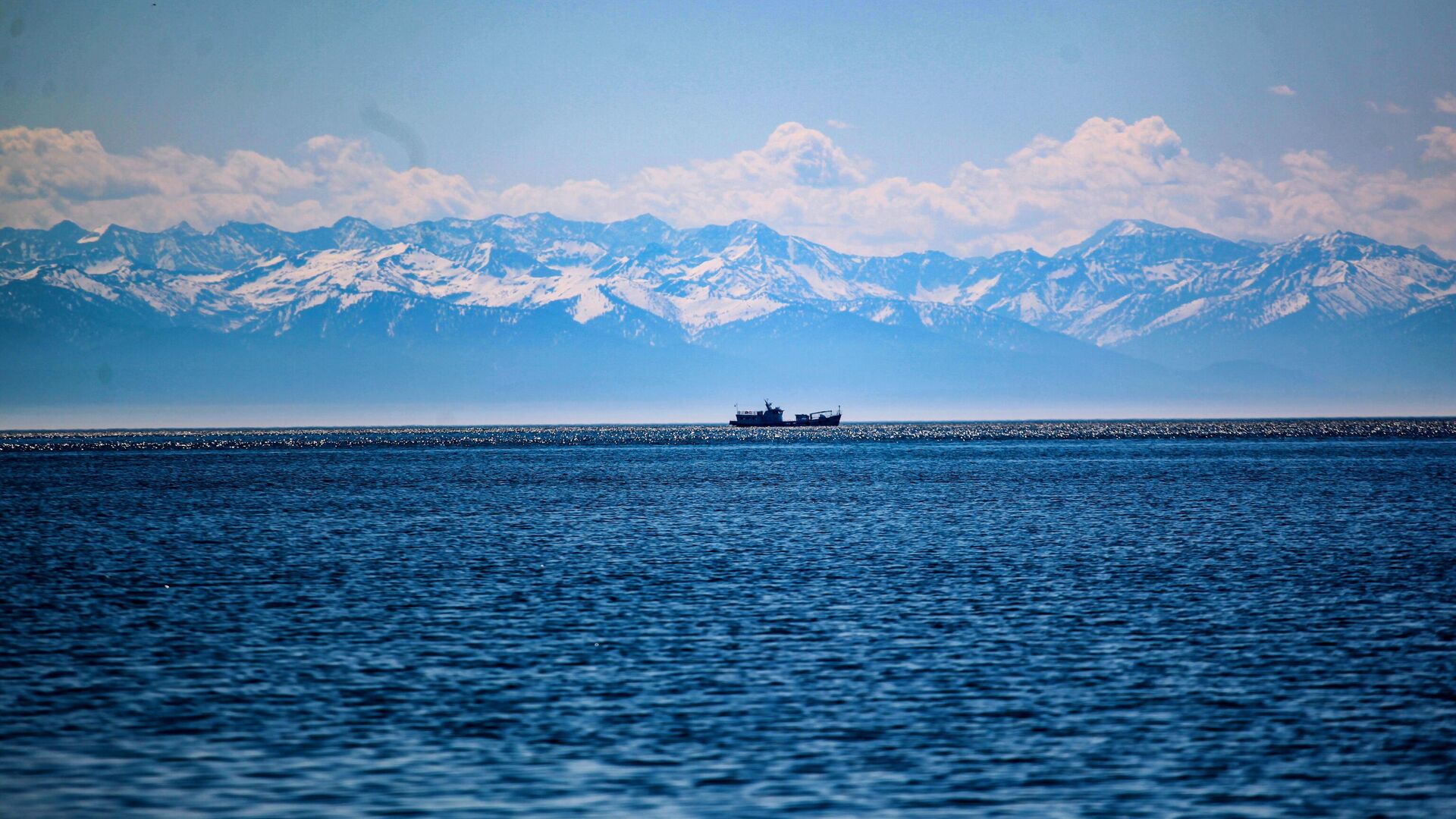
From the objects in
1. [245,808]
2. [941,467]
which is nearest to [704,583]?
[245,808]

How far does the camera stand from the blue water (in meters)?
18.9

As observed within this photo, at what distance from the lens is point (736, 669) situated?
2689 centimetres

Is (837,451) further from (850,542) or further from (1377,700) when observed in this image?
(1377,700)

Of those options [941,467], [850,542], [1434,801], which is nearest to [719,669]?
[1434,801]

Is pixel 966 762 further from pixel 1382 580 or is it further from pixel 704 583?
pixel 1382 580

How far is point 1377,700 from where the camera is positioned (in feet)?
77.6

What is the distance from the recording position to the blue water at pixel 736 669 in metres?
18.9

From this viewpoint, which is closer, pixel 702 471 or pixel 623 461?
pixel 702 471

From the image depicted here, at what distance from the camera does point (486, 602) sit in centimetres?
3706

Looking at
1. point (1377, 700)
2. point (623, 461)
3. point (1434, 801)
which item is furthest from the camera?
point (623, 461)

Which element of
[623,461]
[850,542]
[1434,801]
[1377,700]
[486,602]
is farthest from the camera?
[623,461]

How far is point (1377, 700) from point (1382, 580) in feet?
60.4

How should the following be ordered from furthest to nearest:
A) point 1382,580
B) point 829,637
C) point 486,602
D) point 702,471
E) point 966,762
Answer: point 702,471, point 1382,580, point 486,602, point 829,637, point 966,762

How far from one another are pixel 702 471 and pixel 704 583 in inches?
3417
